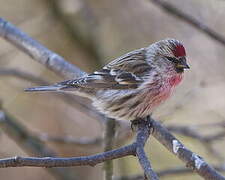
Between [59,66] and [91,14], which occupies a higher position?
[91,14]

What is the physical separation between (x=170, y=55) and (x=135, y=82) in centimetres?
36

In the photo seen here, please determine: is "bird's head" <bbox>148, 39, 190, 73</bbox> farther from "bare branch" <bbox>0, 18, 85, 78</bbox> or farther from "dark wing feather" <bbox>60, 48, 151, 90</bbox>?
"bare branch" <bbox>0, 18, 85, 78</bbox>

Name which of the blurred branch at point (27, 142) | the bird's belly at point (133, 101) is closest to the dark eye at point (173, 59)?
the bird's belly at point (133, 101)

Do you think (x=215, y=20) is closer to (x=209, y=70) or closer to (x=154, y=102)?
(x=209, y=70)

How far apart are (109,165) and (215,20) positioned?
9.88 feet

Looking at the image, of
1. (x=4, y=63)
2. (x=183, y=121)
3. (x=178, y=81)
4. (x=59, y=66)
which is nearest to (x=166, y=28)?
(x=183, y=121)

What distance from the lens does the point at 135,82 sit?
424cm

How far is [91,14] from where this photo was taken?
639 cm

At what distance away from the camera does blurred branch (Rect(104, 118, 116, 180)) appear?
3486 mm

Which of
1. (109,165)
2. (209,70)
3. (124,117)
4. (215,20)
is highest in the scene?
(215,20)

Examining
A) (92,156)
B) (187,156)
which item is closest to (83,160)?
(92,156)

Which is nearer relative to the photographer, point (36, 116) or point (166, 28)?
point (166, 28)

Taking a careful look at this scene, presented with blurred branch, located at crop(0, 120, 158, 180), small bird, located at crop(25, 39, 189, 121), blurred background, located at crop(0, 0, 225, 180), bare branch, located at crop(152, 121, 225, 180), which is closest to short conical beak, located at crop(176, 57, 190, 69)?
small bird, located at crop(25, 39, 189, 121)

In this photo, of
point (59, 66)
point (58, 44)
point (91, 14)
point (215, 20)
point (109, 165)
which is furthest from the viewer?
point (58, 44)
